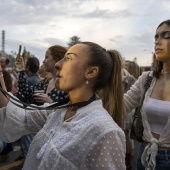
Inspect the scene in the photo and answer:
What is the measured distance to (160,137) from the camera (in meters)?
2.04

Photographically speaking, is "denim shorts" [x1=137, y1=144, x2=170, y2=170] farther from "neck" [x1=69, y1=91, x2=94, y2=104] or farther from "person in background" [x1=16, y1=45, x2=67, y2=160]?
"person in background" [x1=16, y1=45, x2=67, y2=160]

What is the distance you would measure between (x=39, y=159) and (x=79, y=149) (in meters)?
0.27

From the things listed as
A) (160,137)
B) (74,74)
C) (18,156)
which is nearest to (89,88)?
(74,74)

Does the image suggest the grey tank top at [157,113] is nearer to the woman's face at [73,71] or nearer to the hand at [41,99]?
the woman's face at [73,71]

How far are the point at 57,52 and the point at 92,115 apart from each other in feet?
6.52

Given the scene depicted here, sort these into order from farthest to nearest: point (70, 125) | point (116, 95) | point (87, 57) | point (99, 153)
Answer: point (116, 95) < point (87, 57) < point (70, 125) < point (99, 153)

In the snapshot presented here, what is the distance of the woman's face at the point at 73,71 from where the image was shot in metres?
1.58

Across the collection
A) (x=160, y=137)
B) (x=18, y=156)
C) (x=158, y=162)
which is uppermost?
(x=160, y=137)

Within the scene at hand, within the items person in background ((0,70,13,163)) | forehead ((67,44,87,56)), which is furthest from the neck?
person in background ((0,70,13,163))

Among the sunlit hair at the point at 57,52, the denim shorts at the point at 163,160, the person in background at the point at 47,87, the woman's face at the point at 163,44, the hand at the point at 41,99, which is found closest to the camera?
the denim shorts at the point at 163,160

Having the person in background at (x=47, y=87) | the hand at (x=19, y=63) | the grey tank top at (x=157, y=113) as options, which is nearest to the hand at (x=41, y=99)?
the person in background at (x=47, y=87)

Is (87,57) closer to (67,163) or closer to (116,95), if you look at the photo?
(116,95)

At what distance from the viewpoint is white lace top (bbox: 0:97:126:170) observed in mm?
1350

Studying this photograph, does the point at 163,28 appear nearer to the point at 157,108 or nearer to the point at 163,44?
the point at 163,44
